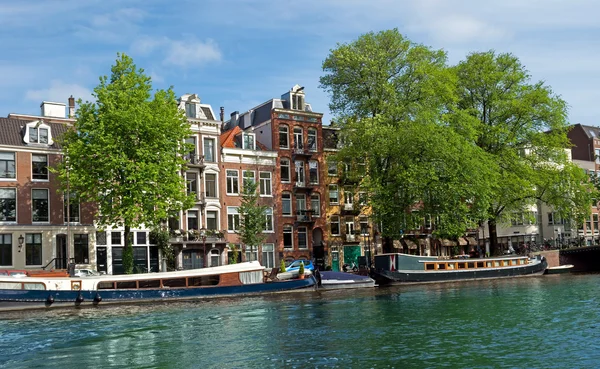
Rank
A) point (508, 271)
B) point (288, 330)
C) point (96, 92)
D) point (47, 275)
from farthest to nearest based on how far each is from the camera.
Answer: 1. point (508, 271)
2. point (96, 92)
3. point (47, 275)
4. point (288, 330)

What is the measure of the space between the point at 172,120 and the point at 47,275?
45.7 ft

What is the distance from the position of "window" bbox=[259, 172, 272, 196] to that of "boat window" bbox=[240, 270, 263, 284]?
17849 mm

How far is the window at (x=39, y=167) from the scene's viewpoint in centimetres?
5428

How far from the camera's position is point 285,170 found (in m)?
67.1

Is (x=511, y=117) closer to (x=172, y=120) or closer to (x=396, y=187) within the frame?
(x=396, y=187)

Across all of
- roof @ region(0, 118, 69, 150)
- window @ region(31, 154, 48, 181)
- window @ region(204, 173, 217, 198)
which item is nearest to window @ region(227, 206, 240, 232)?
window @ region(204, 173, 217, 198)

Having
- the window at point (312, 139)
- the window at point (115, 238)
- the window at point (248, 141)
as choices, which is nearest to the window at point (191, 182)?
the window at point (248, 141)

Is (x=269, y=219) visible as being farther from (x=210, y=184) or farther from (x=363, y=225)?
(x=363, y=225)

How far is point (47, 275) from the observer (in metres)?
42.7

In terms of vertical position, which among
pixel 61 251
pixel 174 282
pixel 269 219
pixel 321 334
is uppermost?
pixel 269 219

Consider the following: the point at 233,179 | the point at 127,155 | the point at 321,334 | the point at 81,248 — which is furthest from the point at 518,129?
the point at 321,334

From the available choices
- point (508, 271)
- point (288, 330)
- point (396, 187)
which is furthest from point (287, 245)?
point (288, 330)

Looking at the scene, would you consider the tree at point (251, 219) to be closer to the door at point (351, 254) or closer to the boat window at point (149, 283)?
the door at point (351, 254)

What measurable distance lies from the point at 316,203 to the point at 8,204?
27846 millimetres
